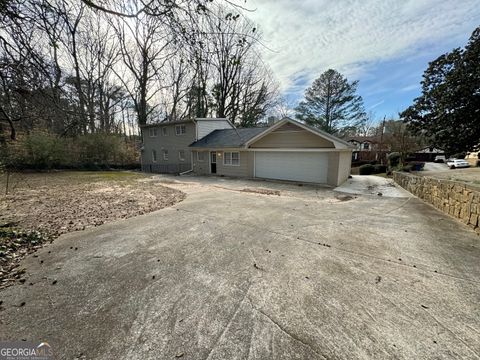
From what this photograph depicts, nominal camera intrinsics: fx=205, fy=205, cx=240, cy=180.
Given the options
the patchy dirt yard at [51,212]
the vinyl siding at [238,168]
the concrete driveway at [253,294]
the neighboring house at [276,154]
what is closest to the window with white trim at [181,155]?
the neighboring house at [276,154]

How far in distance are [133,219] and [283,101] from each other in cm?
2963

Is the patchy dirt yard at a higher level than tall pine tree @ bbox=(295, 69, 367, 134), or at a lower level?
lower

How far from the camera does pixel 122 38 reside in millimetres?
3609

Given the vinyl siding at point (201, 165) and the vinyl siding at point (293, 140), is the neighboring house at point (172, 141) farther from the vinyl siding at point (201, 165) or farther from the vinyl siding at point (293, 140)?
the vinyl siding at point (293, 140)

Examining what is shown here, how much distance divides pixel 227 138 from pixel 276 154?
17.9 feet

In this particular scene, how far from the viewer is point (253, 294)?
289cm

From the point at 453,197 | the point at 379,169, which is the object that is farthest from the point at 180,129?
the point at 379,169

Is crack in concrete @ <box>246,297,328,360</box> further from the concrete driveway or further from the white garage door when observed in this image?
the white garage door

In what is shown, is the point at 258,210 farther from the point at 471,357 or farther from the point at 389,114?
the point at 389,114

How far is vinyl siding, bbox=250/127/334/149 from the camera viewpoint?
12.6m

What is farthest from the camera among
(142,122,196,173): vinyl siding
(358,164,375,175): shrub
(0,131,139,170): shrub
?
(358,164,375,175): shrub

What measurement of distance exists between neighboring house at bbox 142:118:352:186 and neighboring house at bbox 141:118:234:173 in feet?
1.22

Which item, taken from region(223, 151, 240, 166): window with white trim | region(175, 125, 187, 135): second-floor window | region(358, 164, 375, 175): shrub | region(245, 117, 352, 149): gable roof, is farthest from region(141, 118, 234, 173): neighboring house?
region(358, 164, 375, 175): shrub

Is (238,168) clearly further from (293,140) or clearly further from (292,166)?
(293,140)
